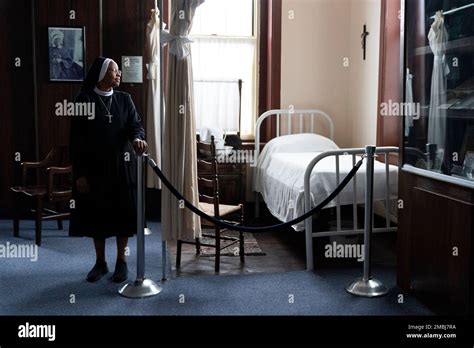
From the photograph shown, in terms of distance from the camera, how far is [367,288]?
12.8ft

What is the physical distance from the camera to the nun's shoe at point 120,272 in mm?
4117

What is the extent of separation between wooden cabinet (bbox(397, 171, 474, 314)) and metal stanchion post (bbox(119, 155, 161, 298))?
1631 mm

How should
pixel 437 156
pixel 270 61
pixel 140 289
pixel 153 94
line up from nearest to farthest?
pixel 437 156, pixel 140 289, pixel 153 94, pixel 270 61

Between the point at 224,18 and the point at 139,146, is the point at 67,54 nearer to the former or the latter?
the point at 224,18

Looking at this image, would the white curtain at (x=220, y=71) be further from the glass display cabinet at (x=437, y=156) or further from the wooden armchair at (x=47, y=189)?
the glass display cabinet at (x=437, y=156)

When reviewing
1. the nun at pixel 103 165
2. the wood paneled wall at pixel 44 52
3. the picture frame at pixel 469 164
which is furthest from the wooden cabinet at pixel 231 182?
the picture frame at pixel 469 164

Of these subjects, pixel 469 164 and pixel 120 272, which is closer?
pixel 469 164

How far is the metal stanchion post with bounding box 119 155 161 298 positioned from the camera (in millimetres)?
3832

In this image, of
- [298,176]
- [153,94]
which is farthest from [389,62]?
[153,94]

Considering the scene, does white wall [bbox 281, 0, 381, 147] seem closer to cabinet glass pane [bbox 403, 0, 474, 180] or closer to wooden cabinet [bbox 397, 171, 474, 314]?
cabinet glass pane [bbox 403, 0, 474, 180]

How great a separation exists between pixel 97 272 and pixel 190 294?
74 centimetres
